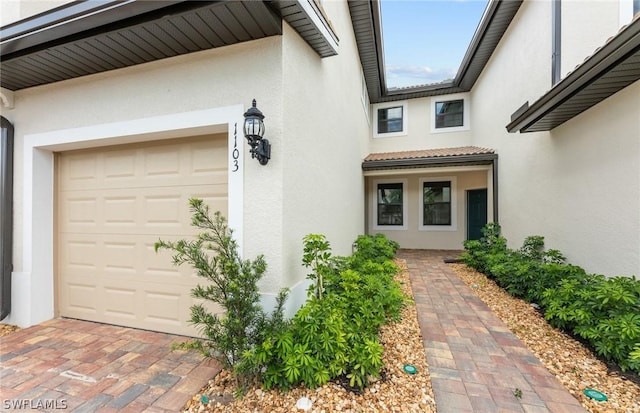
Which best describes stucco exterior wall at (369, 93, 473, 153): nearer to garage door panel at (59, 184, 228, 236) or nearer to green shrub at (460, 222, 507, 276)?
green shrub at (460, 222, 507, 276)

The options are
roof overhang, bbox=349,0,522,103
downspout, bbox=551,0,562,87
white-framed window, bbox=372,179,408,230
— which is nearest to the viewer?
downspout, bbox=551,0,562,87

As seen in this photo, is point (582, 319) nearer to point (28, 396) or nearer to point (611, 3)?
point (611, 3)

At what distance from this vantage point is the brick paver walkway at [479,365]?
7.48 feet

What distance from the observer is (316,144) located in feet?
12.8

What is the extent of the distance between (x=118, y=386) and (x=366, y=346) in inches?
95.0

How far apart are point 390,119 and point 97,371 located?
11.5m

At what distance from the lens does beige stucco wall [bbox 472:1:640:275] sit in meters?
3.52

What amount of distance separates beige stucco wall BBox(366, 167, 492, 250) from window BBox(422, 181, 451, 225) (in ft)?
0.76

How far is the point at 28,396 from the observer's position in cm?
243

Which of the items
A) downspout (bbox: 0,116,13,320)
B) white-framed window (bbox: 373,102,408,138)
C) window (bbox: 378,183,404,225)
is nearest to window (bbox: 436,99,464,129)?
white-framed window (bbox: 373,102,408,138)

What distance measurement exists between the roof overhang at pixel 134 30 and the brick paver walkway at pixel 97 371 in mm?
3463

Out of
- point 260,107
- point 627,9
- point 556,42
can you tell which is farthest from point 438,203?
point 260,107

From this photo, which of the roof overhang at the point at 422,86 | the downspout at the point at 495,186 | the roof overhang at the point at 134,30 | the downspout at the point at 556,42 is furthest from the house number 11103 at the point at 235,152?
the downspout at the point at 495,186

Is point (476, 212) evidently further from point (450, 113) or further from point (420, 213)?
point (450, 113)
